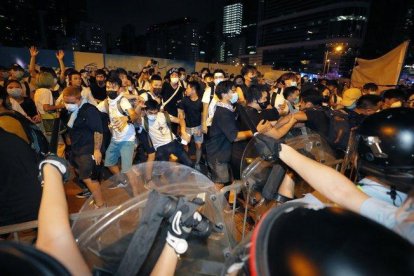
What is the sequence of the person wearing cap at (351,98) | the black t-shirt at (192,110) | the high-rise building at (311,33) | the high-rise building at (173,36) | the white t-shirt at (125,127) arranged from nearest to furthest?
1. the white t-shirt at (125,127)
2. the person wearing cap at (351,98)
3. the black t-shirt at (192,110)
4. the high-rise building at (311,33)
5. the high-rise building at (173,36)

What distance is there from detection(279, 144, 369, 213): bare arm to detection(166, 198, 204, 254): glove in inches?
32.9

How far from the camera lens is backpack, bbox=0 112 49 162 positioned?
2822 mm

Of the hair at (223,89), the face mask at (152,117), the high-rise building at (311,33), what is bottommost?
the face mask at (152,117)

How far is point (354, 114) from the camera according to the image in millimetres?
4930

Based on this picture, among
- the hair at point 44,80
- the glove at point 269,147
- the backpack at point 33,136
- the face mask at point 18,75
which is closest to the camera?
the glove at point 269,147

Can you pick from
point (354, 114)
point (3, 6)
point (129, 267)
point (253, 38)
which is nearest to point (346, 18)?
point (253, 38)

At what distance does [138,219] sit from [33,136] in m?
2.25

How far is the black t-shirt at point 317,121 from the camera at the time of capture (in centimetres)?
366

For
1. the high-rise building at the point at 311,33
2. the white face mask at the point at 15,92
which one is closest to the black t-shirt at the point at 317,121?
the white face mask at the point at 15,92

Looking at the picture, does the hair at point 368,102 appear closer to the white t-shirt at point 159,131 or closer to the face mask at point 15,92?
the white t-shirt at point 159,131

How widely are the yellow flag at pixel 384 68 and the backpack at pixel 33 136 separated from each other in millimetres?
9401

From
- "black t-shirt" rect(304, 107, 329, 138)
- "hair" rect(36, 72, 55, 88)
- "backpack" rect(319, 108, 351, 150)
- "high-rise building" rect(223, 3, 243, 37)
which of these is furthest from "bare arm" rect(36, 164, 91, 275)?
"high-rise building" rect(223, 3, 243, 37)

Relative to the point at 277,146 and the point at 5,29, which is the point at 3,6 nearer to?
the point at 5,29

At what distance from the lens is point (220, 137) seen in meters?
4.29
